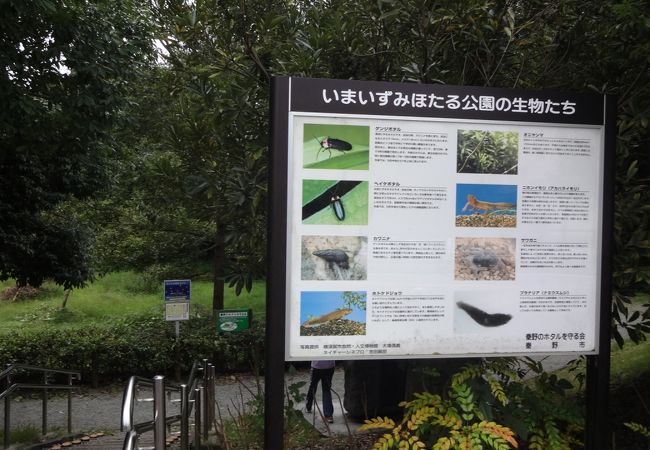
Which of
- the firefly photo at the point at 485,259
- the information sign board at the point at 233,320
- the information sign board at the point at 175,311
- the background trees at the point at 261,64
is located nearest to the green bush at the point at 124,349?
the information sign board at the point at 175,311

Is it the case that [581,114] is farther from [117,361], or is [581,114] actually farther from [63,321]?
[63,321]

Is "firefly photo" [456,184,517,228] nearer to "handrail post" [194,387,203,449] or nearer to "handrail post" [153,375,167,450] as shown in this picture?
"handrail post" [153,375,167,450]

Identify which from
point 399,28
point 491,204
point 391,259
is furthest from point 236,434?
point 399,28

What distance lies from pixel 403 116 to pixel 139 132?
10204 millimetres

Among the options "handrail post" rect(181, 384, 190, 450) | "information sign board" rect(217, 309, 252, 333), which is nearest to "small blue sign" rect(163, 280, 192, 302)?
"information sign board" rect(217, 309, 252, 333)

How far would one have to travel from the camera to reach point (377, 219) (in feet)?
9.54

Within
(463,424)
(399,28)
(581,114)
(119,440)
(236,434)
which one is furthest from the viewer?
(119,440)

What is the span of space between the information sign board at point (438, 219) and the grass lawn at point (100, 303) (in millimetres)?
12493

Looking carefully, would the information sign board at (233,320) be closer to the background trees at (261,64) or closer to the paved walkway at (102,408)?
the paved walkway at (102,408)

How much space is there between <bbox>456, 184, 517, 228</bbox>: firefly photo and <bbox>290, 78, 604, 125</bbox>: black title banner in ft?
1.26

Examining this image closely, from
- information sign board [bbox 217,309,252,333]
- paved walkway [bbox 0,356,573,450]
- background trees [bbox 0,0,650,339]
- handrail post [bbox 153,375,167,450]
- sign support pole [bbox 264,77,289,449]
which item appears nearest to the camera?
sign support pole [bbox 264,77,289,449]

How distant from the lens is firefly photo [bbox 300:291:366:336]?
9.30ft

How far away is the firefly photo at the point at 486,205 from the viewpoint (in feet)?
9.83

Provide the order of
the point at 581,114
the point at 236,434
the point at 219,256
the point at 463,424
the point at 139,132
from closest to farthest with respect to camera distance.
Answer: the point at 581,114 < the point at 463,424 < the point at 236,434 < the point at 139,132 < the point at 219,256
